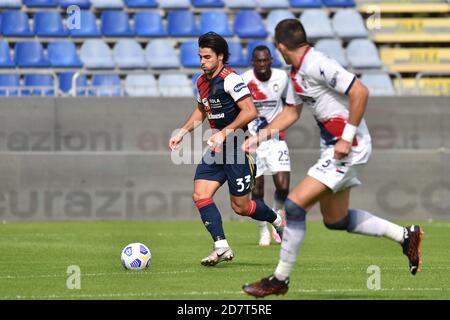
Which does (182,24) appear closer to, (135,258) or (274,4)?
(274,4)

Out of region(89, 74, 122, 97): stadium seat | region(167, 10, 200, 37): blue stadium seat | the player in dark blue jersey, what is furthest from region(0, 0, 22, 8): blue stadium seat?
the player in dark blue jersey

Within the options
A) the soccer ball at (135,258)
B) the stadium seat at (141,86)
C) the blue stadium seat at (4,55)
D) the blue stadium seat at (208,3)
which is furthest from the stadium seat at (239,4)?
the soccer ball at (135,258)

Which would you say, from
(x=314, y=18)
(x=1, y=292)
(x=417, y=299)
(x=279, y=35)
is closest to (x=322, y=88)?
(x=279, y=35)

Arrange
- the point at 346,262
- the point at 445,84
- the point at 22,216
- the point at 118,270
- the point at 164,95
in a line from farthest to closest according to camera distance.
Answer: the point at 445,84 < the point at 164,95 < the point at 22,216 < the point at 346,262 < the point at 118,270

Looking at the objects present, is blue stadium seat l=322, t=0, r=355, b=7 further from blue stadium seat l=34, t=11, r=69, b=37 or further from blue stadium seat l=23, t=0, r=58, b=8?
blue stadium seat l=23, t=0, r=58, b=8

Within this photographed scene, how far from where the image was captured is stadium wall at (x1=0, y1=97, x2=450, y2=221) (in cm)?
1953

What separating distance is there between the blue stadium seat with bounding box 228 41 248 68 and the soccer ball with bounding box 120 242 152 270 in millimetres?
12957

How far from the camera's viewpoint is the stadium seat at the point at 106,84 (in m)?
20.9

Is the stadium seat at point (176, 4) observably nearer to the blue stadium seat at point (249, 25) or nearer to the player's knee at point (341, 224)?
the blue stadium seat at point (249, 25)

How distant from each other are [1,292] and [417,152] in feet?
41.6

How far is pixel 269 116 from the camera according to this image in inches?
590

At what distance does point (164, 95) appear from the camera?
20.7m

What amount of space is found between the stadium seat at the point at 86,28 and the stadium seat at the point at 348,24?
557 cm

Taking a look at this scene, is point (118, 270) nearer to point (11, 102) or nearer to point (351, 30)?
point (11, 102)
